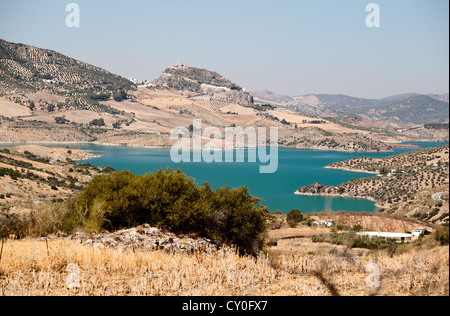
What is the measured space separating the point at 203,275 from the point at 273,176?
95.1 metres

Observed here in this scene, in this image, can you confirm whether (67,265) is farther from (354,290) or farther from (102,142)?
(102,142)

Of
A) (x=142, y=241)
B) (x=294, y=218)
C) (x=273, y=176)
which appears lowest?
(x=273, y=176)

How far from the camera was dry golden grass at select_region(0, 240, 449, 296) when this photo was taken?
643cm

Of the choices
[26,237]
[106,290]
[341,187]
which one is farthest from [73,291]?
[341,187]

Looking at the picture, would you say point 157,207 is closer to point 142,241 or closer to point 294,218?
point 142,241

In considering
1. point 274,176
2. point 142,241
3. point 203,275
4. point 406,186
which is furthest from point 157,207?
point 274,176

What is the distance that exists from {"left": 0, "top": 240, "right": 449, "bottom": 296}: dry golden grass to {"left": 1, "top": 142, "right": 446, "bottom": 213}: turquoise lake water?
2214 inches

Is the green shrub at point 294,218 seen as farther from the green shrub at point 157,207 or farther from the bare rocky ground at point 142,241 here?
the bare rocky ground at point 142,241

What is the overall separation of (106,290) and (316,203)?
67.9 m

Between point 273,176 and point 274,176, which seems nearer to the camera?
point 274,176

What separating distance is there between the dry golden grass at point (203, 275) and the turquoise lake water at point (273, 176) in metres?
56.2

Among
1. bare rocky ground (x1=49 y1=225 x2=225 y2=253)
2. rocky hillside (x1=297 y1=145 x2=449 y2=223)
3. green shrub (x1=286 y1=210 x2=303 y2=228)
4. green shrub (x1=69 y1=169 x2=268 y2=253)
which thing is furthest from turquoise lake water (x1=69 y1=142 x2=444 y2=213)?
bare rocky ground (x1=49 y1=225 x2=225 y2=253)

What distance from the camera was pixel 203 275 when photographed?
24.4 feet

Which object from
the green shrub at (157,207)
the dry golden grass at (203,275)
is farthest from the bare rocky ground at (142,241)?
the dry golden grass at (203,275)
